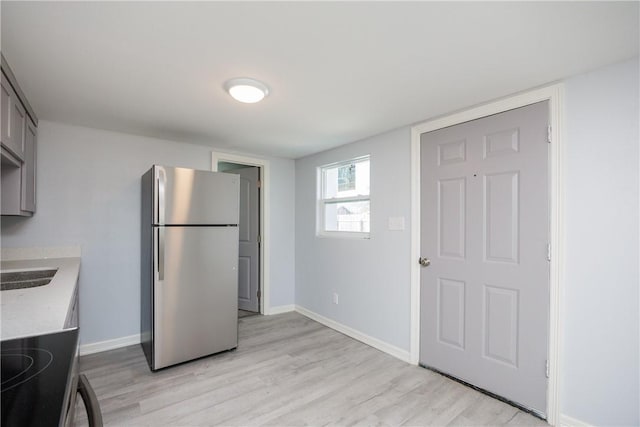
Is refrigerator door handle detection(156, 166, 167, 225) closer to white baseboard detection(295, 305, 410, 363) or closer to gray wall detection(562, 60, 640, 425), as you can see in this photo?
white baseboard detection(295, 305, 410, 363)

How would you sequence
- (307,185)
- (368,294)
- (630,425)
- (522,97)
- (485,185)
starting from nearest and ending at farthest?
1. (630,425)
2. (522,97)
3. (485,185)
4. (368,294)
5. (307,185)

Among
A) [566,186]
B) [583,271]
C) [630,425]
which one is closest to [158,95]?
[566,186]

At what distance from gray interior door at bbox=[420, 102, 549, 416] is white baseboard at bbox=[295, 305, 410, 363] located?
0.23m

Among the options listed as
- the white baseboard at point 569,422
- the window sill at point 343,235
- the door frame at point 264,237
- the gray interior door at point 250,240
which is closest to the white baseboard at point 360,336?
the door frame at point 264,237

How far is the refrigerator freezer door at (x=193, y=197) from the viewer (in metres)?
2.49

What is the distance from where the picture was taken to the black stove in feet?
2.08

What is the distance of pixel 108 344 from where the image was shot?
2947 mm

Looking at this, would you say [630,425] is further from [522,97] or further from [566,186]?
[522,97]

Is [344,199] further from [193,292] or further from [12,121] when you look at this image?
[12,121]

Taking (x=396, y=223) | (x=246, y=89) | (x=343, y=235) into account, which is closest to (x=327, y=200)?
(x=343, y=235)

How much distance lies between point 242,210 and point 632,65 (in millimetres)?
3904

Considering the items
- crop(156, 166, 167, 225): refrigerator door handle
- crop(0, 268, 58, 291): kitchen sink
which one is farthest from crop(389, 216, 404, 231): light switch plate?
crop(0, 268, 58, 291): kitchen sink

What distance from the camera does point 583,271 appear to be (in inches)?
69.9

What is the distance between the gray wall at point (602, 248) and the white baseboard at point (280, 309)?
10.1 ft
